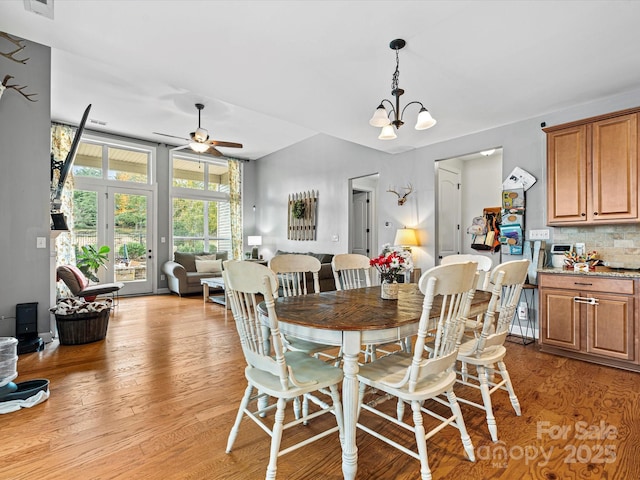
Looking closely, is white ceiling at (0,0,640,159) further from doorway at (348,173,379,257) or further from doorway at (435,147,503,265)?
doorway at (348,173,379,257)

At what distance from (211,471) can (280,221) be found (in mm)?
6707

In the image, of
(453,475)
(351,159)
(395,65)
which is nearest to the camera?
(453,475)

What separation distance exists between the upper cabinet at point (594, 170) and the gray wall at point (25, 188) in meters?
5.41

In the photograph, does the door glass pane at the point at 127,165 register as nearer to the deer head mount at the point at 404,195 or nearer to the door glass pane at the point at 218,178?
the door glass pane at the point at 218,178

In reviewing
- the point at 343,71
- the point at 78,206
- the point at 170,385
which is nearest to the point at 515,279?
the point at 343,71

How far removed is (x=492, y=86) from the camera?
3.20 m

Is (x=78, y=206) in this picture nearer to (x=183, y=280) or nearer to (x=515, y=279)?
(x=183, y=280)

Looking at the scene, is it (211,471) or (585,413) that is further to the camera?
(585,413)

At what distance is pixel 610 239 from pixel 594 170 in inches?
30.7

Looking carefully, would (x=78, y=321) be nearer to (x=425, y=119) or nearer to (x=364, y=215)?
(x=425, y=119)

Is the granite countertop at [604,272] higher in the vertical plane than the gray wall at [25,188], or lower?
lower

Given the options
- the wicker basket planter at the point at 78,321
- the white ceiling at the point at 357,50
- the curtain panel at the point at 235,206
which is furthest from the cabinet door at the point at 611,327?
the curtain panel at the point at 235,206

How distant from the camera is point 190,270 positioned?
289 inches

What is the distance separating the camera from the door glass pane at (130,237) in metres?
6.91
